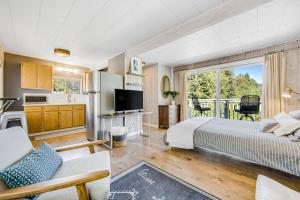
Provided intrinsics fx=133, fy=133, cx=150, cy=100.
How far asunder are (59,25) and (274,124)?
395 centimetres

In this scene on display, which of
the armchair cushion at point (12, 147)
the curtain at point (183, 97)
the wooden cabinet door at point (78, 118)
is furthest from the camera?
the curtain at point (183, 97)

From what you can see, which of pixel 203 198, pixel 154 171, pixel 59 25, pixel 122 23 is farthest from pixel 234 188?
pixel 59 25

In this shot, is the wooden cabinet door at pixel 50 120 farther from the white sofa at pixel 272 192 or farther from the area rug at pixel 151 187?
the white sofa at pixel 272 192

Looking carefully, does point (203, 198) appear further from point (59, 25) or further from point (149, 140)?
point (59, 25)

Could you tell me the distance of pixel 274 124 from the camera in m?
2.10

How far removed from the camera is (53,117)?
3.95 metres

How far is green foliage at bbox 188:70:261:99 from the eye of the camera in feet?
13.3

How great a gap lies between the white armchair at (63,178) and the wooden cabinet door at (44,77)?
132 inches

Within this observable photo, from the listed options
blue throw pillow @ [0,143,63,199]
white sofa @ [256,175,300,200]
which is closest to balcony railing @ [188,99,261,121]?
white sofa @ [256,175,300,200]

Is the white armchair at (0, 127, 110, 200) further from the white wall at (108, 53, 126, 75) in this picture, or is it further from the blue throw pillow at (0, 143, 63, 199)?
the white wall at (108, 53, 126, 75)

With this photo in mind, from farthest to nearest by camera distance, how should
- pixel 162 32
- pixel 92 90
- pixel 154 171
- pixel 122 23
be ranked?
pixel 92 90, pixel 162 32, pixel 122 23, pixel 154 171

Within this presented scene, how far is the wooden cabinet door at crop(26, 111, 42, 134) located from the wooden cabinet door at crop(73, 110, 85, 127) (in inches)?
34.8

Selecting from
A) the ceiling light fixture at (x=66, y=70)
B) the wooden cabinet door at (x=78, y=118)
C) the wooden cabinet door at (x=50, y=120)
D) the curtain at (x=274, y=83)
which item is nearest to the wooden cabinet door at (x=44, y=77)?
the ceiling light fixture at (x=66, y=70)

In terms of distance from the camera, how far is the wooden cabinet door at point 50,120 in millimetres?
3807
